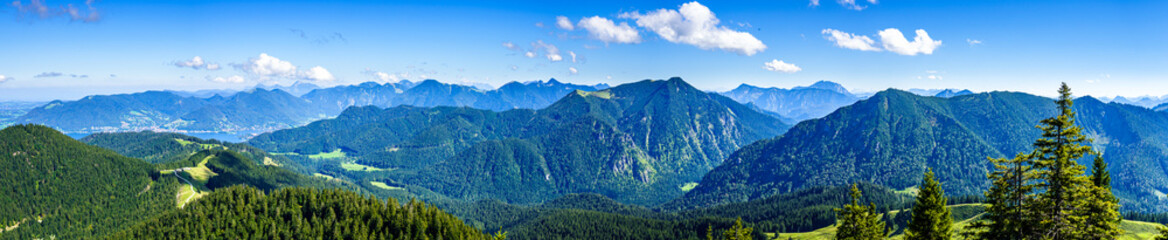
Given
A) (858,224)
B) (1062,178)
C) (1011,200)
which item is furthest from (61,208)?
(1062,178)

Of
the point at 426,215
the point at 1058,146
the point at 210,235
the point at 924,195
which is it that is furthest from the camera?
the point at 426,215

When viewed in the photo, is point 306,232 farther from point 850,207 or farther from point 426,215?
point 850,207

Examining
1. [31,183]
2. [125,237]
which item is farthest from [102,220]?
[125,237]

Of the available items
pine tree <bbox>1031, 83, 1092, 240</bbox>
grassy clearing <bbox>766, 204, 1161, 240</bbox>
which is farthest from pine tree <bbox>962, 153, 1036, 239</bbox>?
grassy clearing <bbox>766, 204, 1161, 240</bbox>

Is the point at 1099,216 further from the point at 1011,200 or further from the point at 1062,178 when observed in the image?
the point at 1011,200

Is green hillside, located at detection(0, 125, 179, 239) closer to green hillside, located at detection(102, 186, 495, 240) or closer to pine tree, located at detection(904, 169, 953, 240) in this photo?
green hillside, located at detection(102, 186, 495, 240)

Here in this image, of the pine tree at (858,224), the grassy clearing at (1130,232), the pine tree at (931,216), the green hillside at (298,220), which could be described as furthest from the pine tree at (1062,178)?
the green hillside at (298,220)

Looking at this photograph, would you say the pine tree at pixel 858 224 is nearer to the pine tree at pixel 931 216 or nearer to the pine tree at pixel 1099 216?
the pine tree at pixel 931 216
